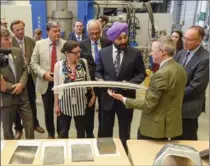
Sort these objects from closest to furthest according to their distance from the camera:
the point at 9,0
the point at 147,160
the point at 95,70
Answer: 1. the point at 147,160
2. the point at 95,70
3. the point at 9,0

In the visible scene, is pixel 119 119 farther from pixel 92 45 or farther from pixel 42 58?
pixel 42 58

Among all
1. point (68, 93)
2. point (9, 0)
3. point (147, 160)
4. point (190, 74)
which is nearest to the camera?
point (147, 160)

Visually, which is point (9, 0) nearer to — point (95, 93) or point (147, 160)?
point (95, 93)

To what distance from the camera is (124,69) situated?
2.25 metres

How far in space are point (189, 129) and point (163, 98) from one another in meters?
0.68

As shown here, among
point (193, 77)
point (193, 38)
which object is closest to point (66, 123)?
point (193, 77)

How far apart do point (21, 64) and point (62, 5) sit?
3.21 m

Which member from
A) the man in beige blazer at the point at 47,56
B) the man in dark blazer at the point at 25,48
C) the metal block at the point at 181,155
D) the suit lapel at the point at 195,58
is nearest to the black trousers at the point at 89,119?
the man in beige blazer at the point at 47,56

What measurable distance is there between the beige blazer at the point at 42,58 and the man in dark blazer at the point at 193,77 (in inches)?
45.8

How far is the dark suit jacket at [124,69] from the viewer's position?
226cm

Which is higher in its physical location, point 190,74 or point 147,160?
point 190,74

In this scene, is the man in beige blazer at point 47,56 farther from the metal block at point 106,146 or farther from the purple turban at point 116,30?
the metal block at point 106,146

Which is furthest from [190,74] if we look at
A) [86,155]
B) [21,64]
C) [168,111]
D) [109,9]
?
[109,9]

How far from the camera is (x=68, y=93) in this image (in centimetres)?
229
